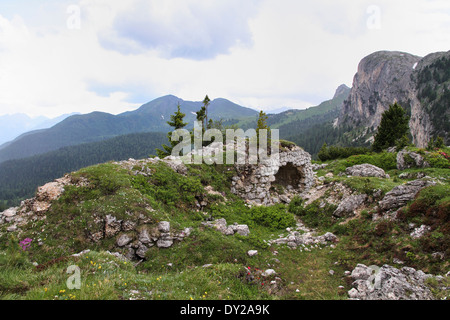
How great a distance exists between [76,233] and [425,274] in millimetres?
15962

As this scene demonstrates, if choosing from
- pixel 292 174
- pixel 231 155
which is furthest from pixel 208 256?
pixel 292 174

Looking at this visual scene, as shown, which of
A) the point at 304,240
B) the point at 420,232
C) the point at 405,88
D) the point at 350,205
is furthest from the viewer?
the point at 405,88

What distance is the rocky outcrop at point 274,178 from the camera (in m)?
20.0

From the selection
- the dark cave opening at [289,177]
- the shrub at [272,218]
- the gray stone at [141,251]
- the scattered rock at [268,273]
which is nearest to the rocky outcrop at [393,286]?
the scattered rock at [268,273]

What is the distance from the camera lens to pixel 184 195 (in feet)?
51.8

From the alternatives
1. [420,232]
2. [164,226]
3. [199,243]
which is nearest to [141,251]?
[164,226]

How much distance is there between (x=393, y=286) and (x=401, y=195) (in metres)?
8.29

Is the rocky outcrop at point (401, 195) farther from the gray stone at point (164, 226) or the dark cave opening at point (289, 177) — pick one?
the gray stone at point (164, 226)

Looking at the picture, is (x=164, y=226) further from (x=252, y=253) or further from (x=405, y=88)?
(x=405, y=88)

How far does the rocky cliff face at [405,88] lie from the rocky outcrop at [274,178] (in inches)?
4139

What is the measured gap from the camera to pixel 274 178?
70.0ft

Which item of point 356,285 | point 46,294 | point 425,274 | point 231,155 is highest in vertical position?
point 231,155

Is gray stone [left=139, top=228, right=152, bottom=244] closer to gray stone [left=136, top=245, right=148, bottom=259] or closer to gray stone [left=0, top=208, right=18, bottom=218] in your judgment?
gray stone [left=136, top=245, right=148, bottom=259]

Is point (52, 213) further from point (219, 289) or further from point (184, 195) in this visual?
point (219, 289)
